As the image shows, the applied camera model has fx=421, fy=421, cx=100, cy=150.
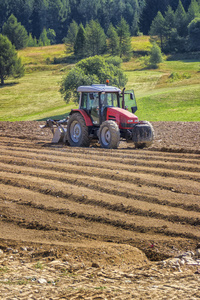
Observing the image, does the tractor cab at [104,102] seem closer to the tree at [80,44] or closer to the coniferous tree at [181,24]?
the tree at [80,44]

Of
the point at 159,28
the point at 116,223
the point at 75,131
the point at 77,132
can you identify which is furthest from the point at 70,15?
the point at 116,223

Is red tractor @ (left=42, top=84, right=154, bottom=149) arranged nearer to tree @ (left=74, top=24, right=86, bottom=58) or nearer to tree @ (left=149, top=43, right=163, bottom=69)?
tree @ (left=149, top=43, right=163, bottom=69)

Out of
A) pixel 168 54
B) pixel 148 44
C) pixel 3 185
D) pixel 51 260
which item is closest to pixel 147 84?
pixel 168 54

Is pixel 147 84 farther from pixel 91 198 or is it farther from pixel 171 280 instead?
pixel 171 280

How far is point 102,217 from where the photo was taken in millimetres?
8141

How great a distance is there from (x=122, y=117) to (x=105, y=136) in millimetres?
968

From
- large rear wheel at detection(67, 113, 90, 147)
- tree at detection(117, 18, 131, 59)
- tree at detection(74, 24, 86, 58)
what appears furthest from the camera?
tree at detection(74, 24, 86, 58)

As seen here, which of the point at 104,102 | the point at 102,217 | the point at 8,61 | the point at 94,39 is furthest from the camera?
the point at 94,39

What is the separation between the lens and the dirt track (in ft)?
18.4

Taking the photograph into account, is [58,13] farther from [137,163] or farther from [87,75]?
[137,163]

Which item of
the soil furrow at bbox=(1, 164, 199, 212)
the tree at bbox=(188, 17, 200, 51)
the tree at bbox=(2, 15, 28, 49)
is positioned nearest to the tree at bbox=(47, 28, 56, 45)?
the tree at bbox=(2, 15, 28, 49)

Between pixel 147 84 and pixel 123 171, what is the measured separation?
49.1m

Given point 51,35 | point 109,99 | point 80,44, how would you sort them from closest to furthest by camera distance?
1. point 109,99
2. point 80,44
3. point 51,35

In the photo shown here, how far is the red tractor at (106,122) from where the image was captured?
15539 mm
